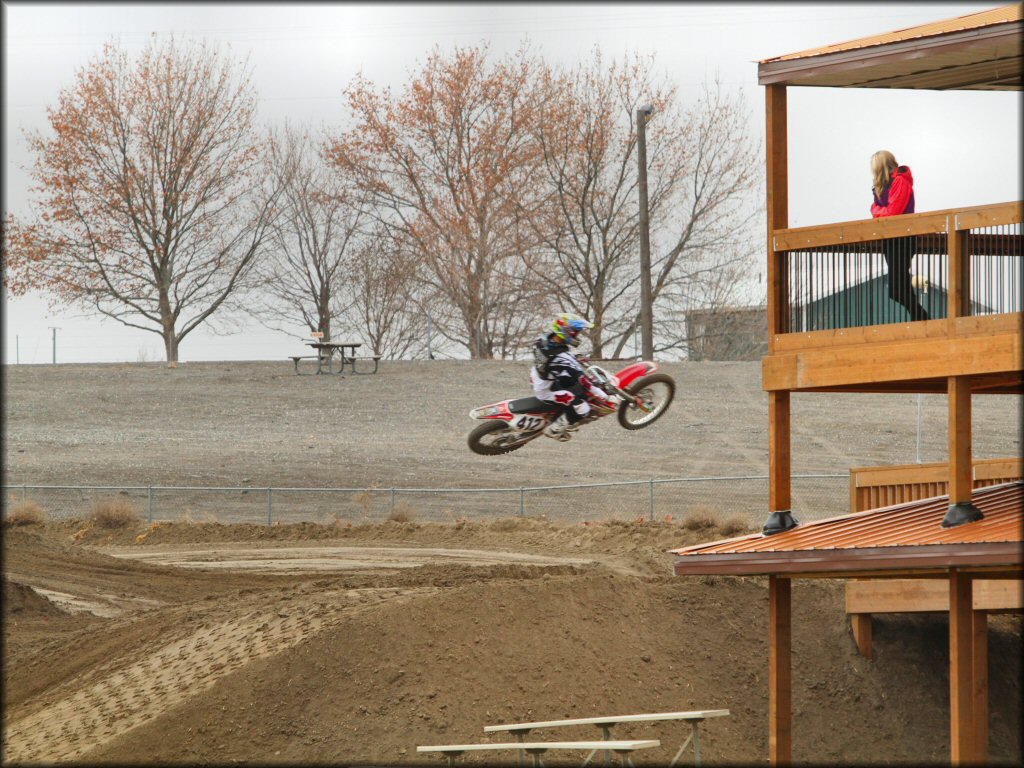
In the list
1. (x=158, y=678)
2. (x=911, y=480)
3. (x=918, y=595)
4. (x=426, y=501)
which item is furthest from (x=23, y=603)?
(x=911, y=480)

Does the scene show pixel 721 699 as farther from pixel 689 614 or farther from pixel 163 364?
pixel 163 364

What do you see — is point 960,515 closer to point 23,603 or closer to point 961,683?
point 961,683

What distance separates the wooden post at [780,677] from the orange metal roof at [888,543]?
728mm

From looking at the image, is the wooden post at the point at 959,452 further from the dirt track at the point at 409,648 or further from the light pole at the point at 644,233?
the light pole at the point at 644,233

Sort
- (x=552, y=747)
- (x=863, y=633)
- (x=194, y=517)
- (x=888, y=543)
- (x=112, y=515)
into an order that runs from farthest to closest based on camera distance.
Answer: (x=194, y=517)
(x=112, y=515)
(x=863, y=633)
(x=552, y=747)
(x=888, y=543)

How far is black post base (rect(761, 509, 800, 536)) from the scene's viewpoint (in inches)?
566

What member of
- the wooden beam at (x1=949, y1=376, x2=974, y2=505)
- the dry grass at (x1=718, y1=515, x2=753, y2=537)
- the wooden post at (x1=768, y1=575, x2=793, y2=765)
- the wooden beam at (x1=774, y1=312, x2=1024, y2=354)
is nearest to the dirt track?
the dry grass at (x1=718, y1=515, x2=753, y2=537)

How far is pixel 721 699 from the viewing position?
18.5 metres

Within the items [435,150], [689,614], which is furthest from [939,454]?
[435,150]

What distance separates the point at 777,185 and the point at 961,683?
5789 mm

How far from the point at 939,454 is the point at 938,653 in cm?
1302

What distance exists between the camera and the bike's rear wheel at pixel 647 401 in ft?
57.6

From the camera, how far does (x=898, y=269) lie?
13516 mm

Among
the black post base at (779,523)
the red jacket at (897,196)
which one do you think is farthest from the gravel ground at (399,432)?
the red jacket at (897,196)
